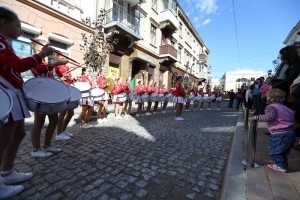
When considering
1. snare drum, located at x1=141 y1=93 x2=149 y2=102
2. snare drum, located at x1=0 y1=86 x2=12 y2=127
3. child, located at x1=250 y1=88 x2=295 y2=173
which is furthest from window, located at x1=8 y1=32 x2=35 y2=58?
child, located at x1=250 y1=88 x2=295 y2=173

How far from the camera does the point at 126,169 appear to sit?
3.70 m

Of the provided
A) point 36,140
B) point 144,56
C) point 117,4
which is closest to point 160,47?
point 144,56

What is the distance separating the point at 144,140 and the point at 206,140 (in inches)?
65.7

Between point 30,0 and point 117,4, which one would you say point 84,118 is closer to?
point 30,0

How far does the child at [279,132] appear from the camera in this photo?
359cm

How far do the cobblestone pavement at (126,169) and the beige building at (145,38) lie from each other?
918cm

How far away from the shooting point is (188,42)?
124ft

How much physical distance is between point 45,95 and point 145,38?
19328mm

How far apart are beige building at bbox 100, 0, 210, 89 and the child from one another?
10754 mm

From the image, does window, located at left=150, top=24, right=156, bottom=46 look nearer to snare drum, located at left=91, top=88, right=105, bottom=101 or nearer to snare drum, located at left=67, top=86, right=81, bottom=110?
snare drum, located at left=91, top=88, right=105, bottom=101

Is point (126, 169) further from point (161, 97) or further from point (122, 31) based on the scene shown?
point (122, 31)

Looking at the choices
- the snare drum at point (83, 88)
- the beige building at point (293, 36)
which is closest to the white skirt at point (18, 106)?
the snare drum at point (83, 88)

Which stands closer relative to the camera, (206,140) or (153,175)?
(153,175)

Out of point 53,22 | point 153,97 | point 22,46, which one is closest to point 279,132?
point 153,97
